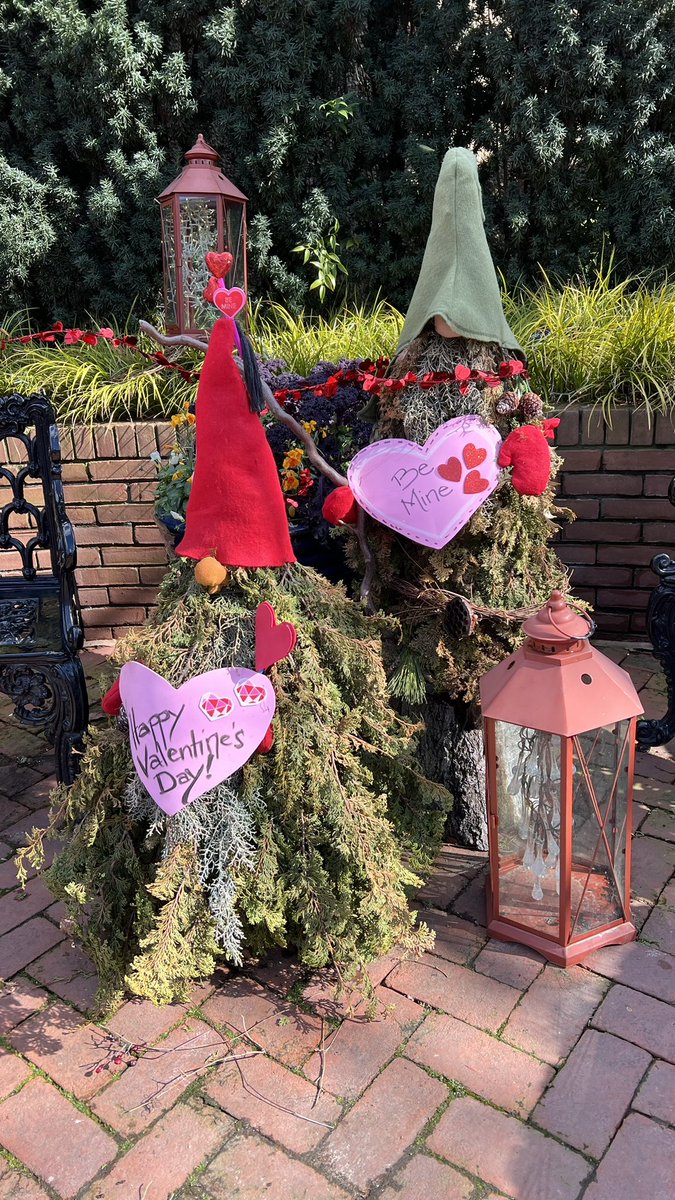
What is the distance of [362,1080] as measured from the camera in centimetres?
189

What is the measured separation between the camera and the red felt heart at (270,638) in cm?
185

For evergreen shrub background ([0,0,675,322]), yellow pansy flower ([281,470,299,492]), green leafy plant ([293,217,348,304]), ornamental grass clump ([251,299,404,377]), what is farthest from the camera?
green leafy plant ([293,217,348,304])

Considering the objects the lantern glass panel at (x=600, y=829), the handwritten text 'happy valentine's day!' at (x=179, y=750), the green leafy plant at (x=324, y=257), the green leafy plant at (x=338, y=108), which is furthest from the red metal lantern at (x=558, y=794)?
the green leafy plant at (x=338, y=108)

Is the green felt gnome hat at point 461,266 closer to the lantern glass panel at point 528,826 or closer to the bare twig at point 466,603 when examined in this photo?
the bare twig at point 466,603

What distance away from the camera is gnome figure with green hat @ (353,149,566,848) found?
2.18 metres

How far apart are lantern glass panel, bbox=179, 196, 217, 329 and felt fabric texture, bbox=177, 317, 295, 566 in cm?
205

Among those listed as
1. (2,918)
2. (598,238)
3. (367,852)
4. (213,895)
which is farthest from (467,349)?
(598,238)

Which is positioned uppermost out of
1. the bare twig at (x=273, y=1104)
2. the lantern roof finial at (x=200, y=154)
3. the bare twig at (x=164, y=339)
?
the lantern roof finial at (x=200, y=154)

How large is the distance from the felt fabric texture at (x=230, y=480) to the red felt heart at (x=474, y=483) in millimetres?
513

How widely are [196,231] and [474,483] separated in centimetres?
227

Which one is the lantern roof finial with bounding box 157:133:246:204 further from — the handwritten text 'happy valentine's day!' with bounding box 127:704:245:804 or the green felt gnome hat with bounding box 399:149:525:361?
the handwritten text 'happy valentine's day!' with bounding box 127:704:245:804

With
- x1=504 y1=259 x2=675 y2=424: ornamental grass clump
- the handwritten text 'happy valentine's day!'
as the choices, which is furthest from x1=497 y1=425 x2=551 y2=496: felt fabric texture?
x1=504 y1=259 x2=675 y2=424: ornamental grass clump

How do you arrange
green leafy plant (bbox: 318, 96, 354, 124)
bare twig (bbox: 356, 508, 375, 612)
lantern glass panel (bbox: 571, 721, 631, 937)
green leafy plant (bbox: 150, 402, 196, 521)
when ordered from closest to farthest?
lantern glass panel (bbox: 571, 721, 631, 937)
bare twig (bbox: 356, 508, 375, 612)
green leafy plant (bbox: 150, 402, 196, 521)
green leafy plant (bbox: 318, 96, 354, 124)

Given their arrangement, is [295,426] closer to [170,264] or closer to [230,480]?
[230,480]
